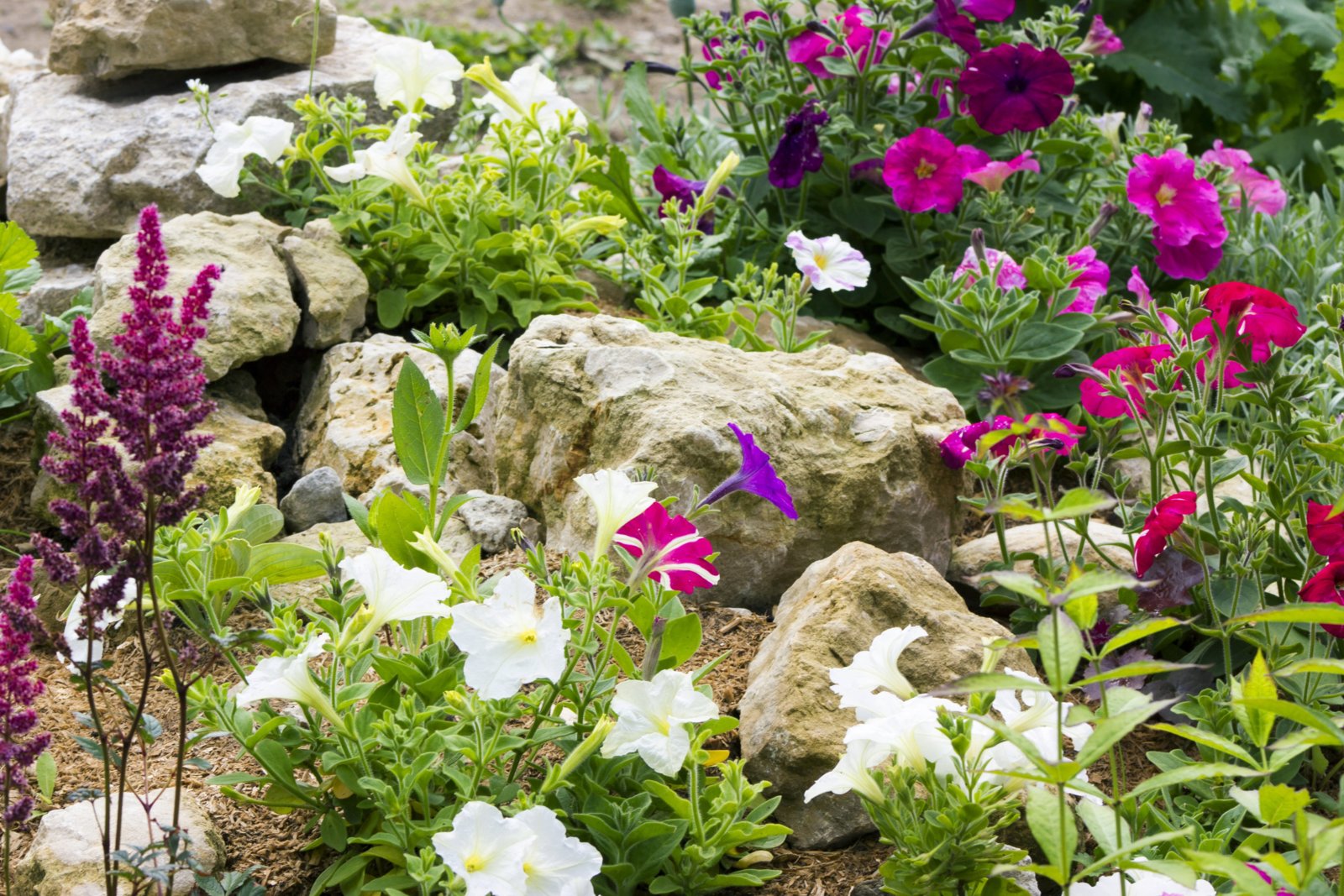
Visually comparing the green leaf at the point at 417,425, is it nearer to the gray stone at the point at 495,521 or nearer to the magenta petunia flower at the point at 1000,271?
the gray stone at the point at 495,521

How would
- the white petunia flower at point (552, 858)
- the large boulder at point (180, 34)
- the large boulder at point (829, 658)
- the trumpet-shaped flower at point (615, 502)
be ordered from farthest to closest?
the large boulder at point (180, 34), the large boulder at point (829, 658), the trumpet-shaped flower at point (615, 502), the white petunia flower at point (552, 858)

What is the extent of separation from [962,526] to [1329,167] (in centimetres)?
314

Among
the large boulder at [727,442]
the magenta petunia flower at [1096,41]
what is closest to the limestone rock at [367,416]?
the large boulder at [727,442]

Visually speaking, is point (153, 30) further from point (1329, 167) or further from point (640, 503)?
point (1329, 167)

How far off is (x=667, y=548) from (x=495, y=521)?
2.89 ft

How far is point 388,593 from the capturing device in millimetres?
1807

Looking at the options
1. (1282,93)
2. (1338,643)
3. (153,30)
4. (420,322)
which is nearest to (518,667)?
(1338,643)

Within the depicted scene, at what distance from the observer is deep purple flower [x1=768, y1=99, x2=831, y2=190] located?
3.63m

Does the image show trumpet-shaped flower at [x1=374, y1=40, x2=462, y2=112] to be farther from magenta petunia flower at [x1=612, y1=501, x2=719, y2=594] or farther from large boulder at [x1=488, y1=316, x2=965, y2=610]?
magenta petunia flower at [x1=612, y1=501, x2=719, y2=594]

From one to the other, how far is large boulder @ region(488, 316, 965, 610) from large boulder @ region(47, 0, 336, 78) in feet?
5.18

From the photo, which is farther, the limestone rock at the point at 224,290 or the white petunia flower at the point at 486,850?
the limestone rock at the point at 224,290

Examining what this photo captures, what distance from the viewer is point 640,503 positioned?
6.07 feet

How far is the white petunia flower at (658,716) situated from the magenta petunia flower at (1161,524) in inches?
39.1

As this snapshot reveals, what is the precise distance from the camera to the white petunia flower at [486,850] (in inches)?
61.4
